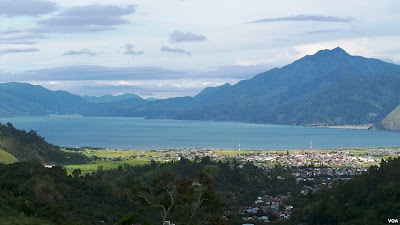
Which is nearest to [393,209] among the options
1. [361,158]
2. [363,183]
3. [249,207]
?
[363,183]

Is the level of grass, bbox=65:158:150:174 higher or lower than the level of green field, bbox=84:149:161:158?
lower

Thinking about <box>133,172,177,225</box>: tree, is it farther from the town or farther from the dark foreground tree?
the town

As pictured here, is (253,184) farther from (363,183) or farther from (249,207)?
(363,183)

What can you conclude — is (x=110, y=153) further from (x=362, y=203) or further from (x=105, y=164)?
(x=362, y=203)

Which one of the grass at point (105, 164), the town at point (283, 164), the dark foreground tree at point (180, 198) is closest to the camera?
the dark foreground tree at point (180, 198)

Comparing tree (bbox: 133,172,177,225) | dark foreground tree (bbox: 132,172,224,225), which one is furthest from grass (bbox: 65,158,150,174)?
dark foreground tree (bbox: 132,172,224,225)

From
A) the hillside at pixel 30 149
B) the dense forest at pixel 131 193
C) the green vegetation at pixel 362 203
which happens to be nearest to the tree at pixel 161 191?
the dense forest at pixel 131 193

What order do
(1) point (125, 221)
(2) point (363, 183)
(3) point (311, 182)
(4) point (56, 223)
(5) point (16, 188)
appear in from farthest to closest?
(3) point (311, 182) < (2) point (363, 183) < (5) point (16, 188) < (4) point (56, 223) < (1) point (125, 221)

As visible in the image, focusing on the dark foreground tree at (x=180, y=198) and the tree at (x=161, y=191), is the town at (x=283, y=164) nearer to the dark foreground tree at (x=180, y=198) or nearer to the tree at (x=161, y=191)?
the dark foreground tree at (x=180, y=198)
